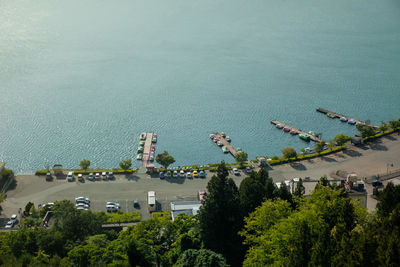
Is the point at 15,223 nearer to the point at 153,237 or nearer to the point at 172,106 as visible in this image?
the point at 153,237

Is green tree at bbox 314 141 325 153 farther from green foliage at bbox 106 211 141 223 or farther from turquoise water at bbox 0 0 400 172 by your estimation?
green foliage at bbox 106 211 141 223

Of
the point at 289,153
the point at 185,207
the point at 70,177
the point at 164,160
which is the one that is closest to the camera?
the point at 185,207

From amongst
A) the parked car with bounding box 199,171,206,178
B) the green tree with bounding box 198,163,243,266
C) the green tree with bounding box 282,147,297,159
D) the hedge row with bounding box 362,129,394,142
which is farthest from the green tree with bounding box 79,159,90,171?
the hedge row with bounding box 362,129,394,142

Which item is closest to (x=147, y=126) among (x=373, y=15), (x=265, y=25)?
(x=265, y=25)

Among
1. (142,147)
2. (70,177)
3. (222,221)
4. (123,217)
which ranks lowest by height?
(123,217)

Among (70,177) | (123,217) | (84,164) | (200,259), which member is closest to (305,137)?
(84,164)

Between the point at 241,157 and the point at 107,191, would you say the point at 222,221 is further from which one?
the point at 241,157

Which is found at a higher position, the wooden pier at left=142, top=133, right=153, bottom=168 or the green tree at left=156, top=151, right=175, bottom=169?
the wooden pier at left=142, top=133, right=153, bottom=168
